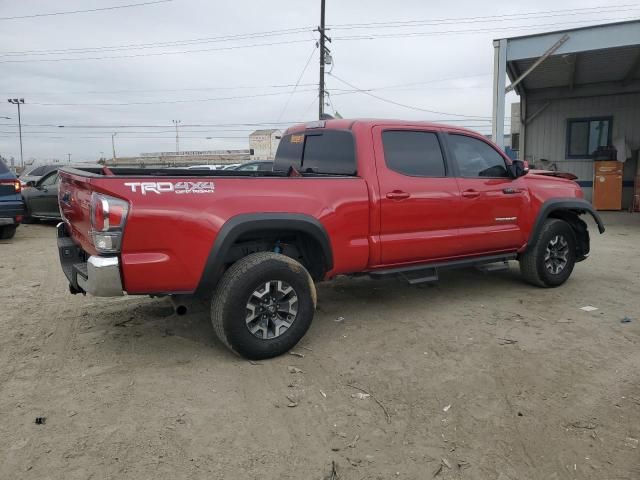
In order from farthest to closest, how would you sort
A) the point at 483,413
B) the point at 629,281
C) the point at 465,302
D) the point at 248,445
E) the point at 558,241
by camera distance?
the point at 629,281 → the point at 558,241 → the point at 465,302 → the point at 483,413 → the point at 248,445

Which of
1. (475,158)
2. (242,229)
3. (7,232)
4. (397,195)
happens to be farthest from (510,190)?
(7,232)

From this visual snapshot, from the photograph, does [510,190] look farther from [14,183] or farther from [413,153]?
[14,183]

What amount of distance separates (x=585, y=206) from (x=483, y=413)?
398cm

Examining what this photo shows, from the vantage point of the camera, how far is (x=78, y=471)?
256 centimetres

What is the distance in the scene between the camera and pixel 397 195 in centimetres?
459

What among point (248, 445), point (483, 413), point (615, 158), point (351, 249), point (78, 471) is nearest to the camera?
point (78, 471)

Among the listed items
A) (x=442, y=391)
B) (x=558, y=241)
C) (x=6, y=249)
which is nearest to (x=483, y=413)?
(x=442, y=391)

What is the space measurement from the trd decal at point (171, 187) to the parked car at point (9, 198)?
716 cm

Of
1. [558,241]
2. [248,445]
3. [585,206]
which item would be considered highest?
[585,206]

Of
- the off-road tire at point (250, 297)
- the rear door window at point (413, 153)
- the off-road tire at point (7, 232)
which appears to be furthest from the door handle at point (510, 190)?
the off-road tire at point (7, 232)

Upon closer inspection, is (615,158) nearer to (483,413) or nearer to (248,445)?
(483,413)

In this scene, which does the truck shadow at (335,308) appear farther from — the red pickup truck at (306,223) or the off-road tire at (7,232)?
the off-road tire at (7,232)

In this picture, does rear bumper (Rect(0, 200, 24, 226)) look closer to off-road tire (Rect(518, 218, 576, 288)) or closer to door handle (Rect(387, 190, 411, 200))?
door handle (Rect(387, 190, 411, 200))

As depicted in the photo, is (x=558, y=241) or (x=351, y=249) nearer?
(x=351, y=249)
